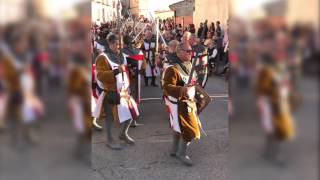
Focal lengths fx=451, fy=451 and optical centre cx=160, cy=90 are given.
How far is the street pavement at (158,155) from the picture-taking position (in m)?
3.89

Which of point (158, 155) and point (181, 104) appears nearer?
point (181, 104)

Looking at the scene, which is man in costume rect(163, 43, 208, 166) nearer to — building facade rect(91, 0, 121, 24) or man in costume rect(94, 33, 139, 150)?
man in costume rect(94, 33, 139, 150)

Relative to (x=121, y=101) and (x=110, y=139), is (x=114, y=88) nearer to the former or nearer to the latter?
(x=121, y=101)

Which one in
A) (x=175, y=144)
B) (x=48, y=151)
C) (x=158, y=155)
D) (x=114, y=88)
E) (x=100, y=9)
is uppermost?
(x=100, y=9)

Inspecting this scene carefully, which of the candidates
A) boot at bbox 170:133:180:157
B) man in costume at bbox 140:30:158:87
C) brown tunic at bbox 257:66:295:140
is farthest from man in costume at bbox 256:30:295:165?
man in costume at bbox 140:30:158:87

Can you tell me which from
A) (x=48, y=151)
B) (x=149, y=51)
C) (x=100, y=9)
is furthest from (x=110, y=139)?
(x=48, y=151)

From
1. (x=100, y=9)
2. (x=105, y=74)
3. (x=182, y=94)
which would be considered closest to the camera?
(x=100, y=9)

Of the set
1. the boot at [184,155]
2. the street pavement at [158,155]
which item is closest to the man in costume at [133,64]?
the street pavement at [158,155]

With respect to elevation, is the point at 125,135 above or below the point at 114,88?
below

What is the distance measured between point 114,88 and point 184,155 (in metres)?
0.95

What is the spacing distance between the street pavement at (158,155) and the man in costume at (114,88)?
24 centimetres

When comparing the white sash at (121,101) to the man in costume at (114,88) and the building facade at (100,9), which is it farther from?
the building facade at (100,9)

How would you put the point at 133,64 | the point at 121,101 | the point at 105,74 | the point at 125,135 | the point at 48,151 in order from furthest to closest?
the point at 133,64 < the point at 125,135 < the point at 121,101 < the point at 105,74 < the point at 48,151

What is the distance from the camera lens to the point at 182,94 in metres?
3.85
